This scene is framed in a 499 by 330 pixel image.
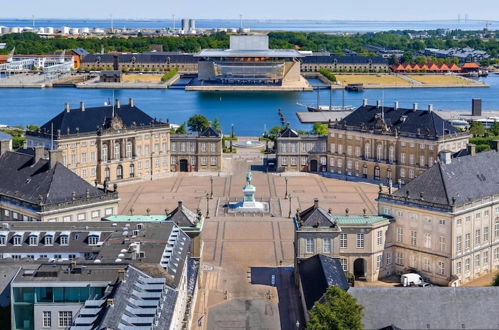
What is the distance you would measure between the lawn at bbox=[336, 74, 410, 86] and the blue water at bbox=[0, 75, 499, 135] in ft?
30.1

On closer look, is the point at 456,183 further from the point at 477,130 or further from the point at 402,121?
the point at 477,130

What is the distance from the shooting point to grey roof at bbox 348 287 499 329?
1348 inches

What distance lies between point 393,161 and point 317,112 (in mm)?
52744

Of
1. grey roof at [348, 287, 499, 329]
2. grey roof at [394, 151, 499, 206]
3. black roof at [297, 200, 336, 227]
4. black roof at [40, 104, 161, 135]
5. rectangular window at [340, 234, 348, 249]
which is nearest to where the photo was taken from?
grey roof at [348, 287, 499, 329]

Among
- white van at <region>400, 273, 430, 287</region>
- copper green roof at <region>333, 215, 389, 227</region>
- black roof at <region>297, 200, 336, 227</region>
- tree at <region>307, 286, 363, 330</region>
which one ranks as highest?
black roof at <region>297, 200, 336, 227</region>

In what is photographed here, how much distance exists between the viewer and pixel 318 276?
40688 mm

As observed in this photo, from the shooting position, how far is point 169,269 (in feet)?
119

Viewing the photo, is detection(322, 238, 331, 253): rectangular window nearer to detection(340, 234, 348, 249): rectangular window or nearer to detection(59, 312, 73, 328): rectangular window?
detection(340, 234, 348, 249): rectangular window

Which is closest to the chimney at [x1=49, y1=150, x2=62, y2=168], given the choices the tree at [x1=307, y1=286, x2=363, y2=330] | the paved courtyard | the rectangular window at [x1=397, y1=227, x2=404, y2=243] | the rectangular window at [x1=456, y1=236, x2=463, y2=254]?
the paved courtyard

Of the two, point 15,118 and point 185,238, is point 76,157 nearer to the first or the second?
point 185,238

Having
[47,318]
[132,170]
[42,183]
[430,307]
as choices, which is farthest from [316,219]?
[132,170]

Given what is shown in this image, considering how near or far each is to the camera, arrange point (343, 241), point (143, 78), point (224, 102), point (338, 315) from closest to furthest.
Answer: point (338, 315) < point (343, 241) < point (224, 102) < point (143, 78)

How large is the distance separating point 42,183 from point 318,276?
1729cm

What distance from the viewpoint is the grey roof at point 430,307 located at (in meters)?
34.2
